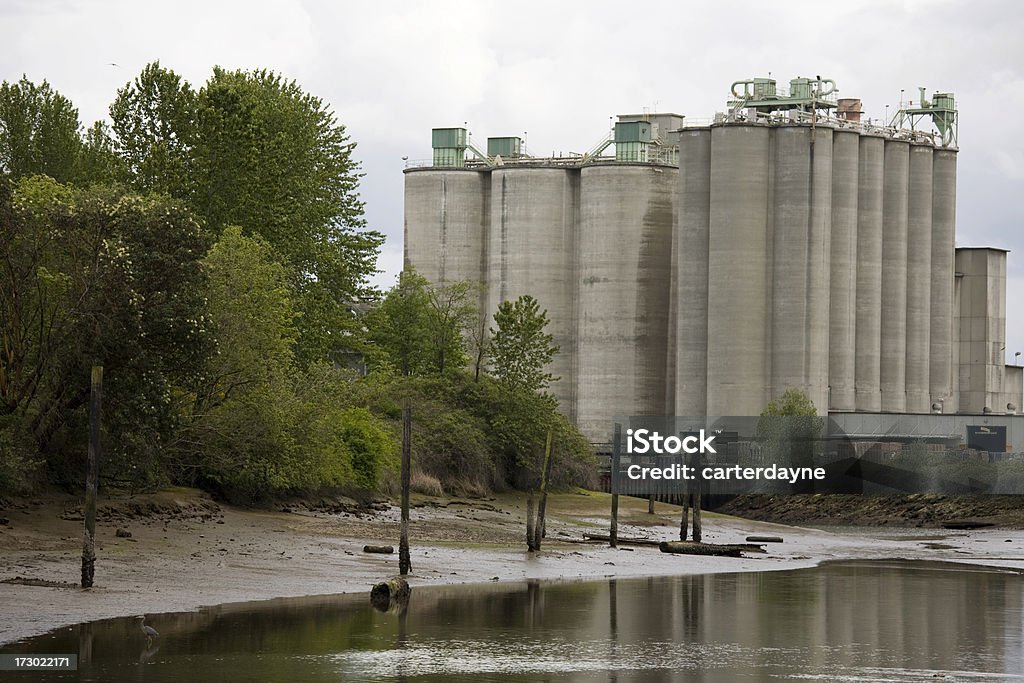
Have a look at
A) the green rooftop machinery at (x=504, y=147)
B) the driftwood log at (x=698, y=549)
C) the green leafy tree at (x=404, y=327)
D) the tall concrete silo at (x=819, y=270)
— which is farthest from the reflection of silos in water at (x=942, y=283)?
the driftwood log at (x=698, y=549)

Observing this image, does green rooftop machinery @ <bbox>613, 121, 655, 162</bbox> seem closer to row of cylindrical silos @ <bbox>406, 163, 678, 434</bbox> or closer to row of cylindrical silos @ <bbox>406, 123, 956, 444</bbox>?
row of cylindrical silos @ <bbox>406, 163, 678, 434</bbox>

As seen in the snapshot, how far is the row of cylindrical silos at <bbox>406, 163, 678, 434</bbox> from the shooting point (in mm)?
116438

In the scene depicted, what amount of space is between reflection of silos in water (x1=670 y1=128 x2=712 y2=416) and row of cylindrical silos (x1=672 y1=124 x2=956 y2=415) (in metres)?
0.09

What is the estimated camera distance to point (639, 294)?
116 m

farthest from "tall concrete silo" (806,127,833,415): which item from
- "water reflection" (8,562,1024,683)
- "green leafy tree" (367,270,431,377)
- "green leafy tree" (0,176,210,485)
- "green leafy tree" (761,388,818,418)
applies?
"green leafy tree" (0,176,210,485)

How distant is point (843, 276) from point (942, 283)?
12425 millimetres

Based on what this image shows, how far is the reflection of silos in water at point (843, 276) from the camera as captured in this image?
110 meters

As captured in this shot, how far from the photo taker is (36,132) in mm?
67562

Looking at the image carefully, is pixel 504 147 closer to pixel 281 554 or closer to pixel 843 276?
pixel 843 276

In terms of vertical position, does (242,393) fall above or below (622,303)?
below

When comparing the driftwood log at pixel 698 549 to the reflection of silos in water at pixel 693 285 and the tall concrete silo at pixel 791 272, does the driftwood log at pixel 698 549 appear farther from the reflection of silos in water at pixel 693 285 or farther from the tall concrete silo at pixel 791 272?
the reflection of silos in water at pixel 693 285

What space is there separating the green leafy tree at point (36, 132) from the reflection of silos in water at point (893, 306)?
64458 millimetres

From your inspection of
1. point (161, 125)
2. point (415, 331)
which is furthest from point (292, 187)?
point (415, 331)
